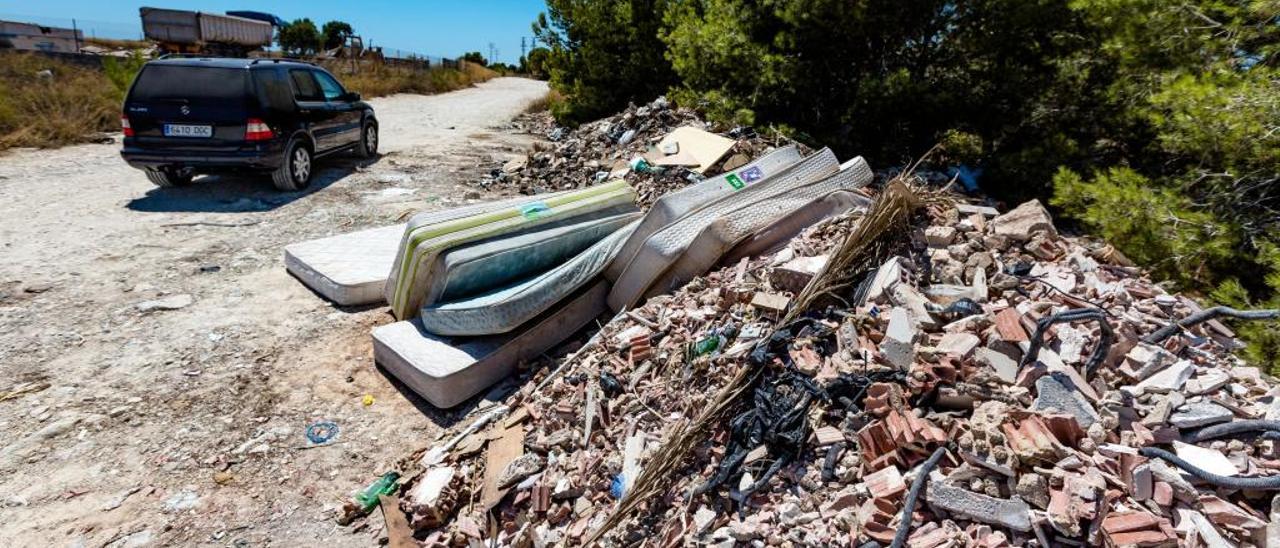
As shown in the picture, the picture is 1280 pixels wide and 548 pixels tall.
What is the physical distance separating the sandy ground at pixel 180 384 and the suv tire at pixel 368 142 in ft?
10.3

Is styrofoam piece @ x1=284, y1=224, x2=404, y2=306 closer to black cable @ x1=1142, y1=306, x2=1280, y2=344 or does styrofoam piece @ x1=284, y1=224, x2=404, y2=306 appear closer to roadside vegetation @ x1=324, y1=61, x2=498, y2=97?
black cable @ x1=1142, y1=306, x2=1280, y2=344

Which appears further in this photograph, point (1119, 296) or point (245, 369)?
point (245, 369)

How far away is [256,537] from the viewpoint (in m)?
2.95

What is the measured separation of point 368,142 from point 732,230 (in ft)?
28.7

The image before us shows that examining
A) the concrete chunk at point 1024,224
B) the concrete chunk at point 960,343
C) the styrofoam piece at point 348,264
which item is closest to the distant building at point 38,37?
the styrofoam piece at point 348,264

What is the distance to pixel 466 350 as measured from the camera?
13.3 feet

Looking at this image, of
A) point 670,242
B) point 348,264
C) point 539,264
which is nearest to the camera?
point 670,242

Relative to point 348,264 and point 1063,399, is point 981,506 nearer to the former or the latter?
point 1063,399

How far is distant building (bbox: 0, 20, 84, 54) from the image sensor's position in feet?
85.9

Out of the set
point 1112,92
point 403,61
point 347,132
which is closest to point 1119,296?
point 1112,92

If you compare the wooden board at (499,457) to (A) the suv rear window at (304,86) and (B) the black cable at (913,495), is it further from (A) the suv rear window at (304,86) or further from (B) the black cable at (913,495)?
(A) the suv rear window at (304,86)

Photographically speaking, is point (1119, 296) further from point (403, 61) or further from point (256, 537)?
point (403, 61)

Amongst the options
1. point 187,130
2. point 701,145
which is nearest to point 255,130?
point 187,130

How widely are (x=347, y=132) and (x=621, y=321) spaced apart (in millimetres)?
7905
